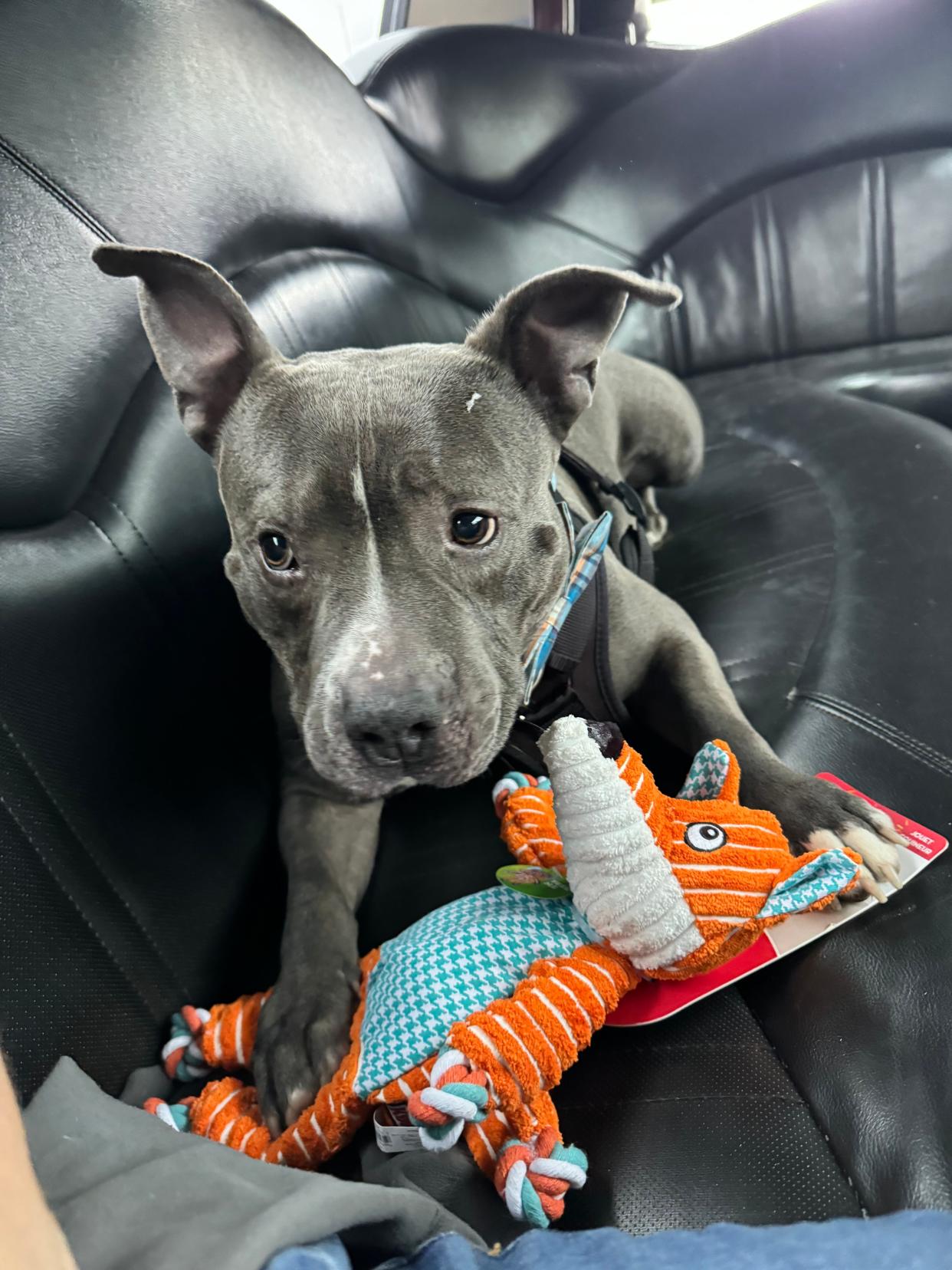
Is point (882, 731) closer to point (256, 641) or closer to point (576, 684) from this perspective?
point (576, 684)

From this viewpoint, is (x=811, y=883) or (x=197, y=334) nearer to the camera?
(x=811, y=883)

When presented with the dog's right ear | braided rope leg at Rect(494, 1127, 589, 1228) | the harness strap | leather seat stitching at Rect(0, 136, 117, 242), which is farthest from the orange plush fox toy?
leather seat stitching at Rect(0, 136, 117, 242)

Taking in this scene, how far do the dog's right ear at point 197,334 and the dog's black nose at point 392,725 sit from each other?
0.76 m

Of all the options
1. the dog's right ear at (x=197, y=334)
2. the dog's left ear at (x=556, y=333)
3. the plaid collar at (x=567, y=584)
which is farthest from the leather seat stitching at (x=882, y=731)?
the dog's right ear at (x=197, y=334)

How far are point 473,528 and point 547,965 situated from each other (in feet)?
2.26

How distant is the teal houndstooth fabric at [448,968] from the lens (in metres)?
1.08

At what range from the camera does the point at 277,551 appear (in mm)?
1396

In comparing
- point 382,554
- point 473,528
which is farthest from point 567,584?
point 382,554

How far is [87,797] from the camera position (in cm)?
134

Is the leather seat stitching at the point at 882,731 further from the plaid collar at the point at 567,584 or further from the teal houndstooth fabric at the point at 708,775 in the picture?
the plaid collar at the point at 567,584

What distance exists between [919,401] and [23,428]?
2.84 meters

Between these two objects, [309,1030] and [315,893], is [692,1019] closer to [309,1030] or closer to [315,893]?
[309,1030]

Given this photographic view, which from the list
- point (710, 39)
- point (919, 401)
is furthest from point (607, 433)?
point (710, 39)

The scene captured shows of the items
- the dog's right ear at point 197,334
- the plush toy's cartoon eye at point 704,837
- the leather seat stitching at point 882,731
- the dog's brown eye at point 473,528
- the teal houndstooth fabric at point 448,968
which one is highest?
the dog's right ear at point 197,334
